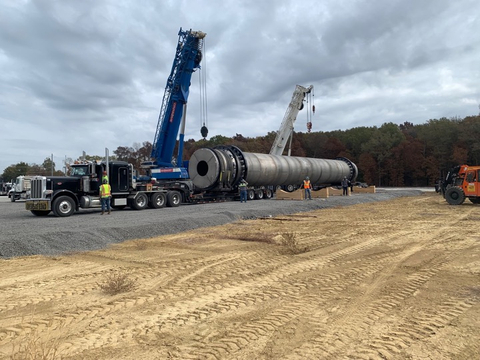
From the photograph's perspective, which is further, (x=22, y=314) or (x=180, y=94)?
(x=180, y=94)

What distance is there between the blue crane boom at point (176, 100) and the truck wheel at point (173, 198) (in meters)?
2.83

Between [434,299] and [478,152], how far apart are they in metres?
57.6

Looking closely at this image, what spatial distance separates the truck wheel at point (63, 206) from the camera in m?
14.9

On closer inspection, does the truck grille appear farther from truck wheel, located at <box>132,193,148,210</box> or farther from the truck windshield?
truck wheel, located at <box>132,193,148,210</box>

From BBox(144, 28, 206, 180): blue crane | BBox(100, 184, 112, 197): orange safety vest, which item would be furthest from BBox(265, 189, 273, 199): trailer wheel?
BBox(100, 184, 112, 197): orange safety vest

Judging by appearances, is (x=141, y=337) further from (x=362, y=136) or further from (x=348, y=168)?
(x=362, y=136)

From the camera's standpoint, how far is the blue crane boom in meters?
23.1

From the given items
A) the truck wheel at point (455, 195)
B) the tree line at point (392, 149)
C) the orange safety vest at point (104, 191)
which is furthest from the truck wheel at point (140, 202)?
the tree line at point (392, 149)

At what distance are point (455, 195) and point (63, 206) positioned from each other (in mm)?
19323

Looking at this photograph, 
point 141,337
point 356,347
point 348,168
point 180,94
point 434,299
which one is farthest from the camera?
point 348,168

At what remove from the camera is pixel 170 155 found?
23859 millimetres

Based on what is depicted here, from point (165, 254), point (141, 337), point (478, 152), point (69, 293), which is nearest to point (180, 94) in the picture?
point (165, 254)

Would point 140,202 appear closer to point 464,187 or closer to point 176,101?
point 176,101

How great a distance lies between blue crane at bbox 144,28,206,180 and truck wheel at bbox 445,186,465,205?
15177mm
